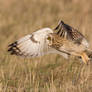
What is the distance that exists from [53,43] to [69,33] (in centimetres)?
28

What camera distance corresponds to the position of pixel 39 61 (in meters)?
6.81

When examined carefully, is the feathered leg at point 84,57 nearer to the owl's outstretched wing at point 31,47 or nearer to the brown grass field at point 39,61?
the brown grass field at point 39,61

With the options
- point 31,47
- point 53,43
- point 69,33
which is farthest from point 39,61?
point 69,33

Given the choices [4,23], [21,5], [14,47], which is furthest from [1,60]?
[21,5]

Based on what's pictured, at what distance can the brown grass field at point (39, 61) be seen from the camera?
566 cm

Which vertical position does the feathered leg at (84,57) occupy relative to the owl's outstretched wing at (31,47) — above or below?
below

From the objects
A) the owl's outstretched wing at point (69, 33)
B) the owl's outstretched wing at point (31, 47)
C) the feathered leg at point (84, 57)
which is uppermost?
the owl's outstretched wing at point (69, 33)

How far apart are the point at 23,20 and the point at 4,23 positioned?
2.40ft

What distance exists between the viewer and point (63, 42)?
5.91 meters

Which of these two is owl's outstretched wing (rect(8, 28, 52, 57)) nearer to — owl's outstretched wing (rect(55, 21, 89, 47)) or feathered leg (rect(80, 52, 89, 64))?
owl's outstretched wing (rect(55, 21, 89, 47))

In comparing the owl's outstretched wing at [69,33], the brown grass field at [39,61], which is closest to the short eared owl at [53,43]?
the owl's outstretched wing at [69,33]

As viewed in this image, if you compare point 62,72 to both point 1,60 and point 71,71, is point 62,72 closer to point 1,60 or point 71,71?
point 71,71

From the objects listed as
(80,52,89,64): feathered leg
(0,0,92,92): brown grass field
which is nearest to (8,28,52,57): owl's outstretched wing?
(0,0,92,92): brown grass field

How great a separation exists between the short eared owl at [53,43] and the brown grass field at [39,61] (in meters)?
0.29
